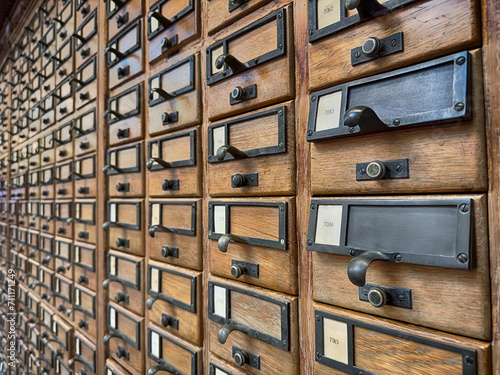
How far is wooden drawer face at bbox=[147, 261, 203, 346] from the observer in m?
1.10

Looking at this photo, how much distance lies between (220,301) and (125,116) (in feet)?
2.88

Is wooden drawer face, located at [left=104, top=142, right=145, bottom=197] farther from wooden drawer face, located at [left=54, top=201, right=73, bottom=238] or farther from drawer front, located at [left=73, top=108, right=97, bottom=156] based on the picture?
wooden drawer face, located at [left=54, top=201, right=73, bottom=238]

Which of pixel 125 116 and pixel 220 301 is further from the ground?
pixel 125 116

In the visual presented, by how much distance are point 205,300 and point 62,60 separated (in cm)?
173

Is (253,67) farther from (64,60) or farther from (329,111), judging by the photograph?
(64,60)

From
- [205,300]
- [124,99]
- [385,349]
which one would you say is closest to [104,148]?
[124,99]

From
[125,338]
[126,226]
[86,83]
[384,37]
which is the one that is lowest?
[125,338]

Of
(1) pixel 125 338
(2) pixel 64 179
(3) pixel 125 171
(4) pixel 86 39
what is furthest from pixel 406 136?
(2) pixel 64 179

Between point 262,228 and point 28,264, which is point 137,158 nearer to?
point 262,228

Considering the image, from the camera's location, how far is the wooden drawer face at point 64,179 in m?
1.96

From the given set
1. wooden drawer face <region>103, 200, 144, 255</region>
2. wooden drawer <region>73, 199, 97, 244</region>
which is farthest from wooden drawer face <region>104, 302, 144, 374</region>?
wooden drawer <region>73, 199, 97, 244</region>

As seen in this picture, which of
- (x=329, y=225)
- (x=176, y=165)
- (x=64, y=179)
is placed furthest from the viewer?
(x=64, y=179)

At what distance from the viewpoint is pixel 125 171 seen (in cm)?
145

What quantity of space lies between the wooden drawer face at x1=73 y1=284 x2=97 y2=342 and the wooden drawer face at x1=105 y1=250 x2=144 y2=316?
0.20 meters
